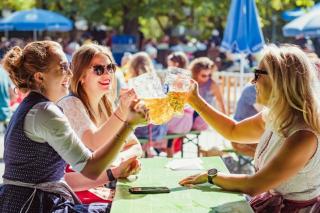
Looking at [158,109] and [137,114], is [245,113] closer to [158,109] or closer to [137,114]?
[158,109]

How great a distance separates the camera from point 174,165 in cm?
356

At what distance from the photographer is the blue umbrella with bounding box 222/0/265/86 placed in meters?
8.41

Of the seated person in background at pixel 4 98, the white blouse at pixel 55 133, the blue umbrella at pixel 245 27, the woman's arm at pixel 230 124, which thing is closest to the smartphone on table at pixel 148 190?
the white blouse at pixel 55 133

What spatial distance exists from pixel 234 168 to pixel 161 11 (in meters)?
14.7

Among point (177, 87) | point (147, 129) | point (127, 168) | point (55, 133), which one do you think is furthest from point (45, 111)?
point (147, 129)

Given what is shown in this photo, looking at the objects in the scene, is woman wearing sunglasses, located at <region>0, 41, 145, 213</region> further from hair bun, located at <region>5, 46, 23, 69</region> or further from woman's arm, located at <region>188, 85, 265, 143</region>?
woman's arm, located at <region>188, 85, 265, 143</region>

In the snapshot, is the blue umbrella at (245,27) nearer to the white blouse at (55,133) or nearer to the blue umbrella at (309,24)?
the blue umbrella at (309,24)

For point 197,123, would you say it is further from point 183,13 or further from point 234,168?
point 183,13

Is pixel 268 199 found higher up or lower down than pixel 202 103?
lower down

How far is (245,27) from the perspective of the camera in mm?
8625

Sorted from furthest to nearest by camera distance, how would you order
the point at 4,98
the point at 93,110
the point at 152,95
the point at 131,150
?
the point at 4,98, the point at 93,110, the point at 131,150, the point at 152,95

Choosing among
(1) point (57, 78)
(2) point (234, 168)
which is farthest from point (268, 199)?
(2) point (234, 168)

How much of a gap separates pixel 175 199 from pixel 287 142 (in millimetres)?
583

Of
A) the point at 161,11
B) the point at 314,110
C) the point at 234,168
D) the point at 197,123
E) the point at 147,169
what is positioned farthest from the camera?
the point at 161,11
